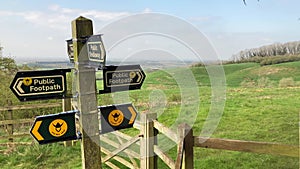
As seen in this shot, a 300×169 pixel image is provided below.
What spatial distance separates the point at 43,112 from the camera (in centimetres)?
577

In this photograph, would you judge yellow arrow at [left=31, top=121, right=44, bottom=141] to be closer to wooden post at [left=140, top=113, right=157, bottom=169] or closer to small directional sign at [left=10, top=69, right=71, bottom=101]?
small directional sign at [left=10, top=69, right=71, bottom=101]

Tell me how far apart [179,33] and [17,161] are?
13.1 feet

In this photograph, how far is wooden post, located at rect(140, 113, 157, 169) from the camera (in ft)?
8.66

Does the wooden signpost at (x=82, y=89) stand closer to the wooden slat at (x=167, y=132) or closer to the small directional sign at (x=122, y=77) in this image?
the small directional sign at (x=122, y=77)

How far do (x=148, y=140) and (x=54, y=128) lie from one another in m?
1.28

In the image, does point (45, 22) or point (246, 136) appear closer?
point (246, 136)

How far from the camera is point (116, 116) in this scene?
180 centimetres

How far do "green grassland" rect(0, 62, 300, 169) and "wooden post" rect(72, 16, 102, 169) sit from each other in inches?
9.6

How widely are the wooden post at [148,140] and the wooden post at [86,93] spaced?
3.23 feet

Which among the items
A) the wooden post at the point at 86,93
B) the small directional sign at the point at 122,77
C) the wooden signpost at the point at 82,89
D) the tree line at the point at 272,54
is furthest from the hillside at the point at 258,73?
the wooden post at the point at 86,93

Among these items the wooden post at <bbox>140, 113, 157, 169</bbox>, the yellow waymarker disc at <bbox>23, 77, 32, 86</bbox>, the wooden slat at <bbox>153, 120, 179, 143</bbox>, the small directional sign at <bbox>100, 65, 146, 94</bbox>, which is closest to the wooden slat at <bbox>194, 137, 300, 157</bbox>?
the wooden slat at <bbox>153, 120, 179, 143</bbox>

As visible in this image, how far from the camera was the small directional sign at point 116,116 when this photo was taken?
1764 millimetres

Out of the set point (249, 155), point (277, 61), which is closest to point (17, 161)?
point (249, 155)

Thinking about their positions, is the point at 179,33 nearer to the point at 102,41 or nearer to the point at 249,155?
the point at 102,41
